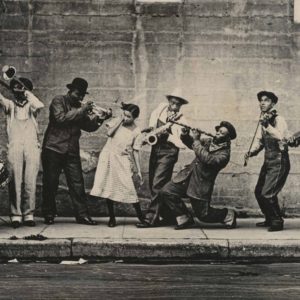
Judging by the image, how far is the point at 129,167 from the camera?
35.8 ft

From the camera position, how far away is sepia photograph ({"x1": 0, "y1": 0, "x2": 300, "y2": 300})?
31.5 feet

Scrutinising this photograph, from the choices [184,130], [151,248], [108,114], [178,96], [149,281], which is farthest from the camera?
[178,96]

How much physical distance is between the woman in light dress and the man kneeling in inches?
19.4

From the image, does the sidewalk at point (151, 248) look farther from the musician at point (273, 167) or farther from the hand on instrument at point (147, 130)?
the hand on instrument at point (147, 130)

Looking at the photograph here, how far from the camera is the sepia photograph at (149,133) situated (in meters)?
9.59

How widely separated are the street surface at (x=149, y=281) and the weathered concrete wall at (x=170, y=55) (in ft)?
11.2

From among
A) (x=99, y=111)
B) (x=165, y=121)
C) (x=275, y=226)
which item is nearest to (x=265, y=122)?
(x=275, y=226)

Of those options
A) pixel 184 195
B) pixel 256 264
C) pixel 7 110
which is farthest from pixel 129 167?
pixel 256 264

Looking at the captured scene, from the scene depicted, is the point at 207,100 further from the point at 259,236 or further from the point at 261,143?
the point at 259,236

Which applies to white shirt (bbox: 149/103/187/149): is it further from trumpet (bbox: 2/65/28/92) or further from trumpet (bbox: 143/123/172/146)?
trumpet (bbox: 2/65/28/92)

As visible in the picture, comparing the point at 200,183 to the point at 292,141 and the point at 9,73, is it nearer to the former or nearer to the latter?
the point at 292,141

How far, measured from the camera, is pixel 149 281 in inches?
306

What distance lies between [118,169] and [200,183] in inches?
45.0

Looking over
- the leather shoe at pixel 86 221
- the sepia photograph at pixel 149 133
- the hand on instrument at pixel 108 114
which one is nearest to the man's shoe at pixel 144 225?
the sepia photograph at pixel 149 133
